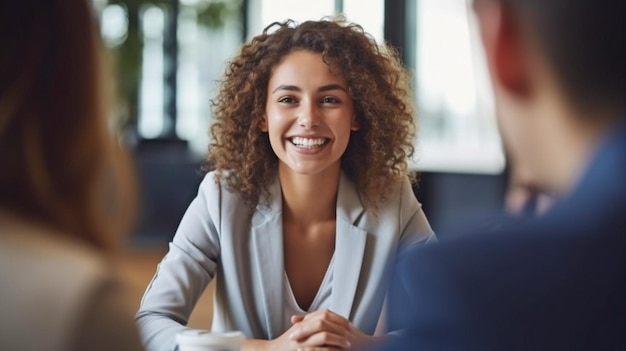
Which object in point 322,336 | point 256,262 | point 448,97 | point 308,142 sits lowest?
point 322,336

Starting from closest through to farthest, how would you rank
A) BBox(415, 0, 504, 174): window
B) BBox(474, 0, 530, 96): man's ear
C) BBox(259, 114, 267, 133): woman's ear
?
BBox(474, 0, 530, 96): man's ear, BBox(259, 114, 267, 133): woman's ear, BBox(415, 0, 504, 174): window

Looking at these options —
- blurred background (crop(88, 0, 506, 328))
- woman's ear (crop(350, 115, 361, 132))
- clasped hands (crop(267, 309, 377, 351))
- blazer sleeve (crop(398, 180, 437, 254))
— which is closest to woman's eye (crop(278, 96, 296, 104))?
woman's ear (crop(350, 115, 361, 132))

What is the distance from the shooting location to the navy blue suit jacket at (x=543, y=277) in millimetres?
673

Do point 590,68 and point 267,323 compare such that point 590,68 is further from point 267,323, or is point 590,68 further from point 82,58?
point 267,323

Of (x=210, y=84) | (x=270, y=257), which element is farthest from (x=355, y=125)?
(x=210, y=84)

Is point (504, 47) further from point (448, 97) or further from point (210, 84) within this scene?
point (448, 97)

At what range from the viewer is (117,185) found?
814mm

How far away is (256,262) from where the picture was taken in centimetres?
171

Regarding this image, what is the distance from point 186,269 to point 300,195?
285mm

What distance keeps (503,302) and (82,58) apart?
1.33ft

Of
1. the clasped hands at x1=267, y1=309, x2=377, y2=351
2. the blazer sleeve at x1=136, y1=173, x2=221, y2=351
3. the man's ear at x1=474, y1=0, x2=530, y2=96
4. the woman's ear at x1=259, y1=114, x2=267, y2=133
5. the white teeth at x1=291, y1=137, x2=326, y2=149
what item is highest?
the man's ear at x1=474, y1=0, x2=530, y2=96

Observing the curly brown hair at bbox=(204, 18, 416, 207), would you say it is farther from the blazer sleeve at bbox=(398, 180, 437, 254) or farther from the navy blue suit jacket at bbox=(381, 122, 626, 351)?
the navy blue suit jacket at bbox=(381, 122, 626, 351)

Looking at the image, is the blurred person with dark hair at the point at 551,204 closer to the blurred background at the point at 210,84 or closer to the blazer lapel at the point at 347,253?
the blazer lapel at the point at 347,253

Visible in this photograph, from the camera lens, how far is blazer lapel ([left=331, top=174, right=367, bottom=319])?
1697mm
